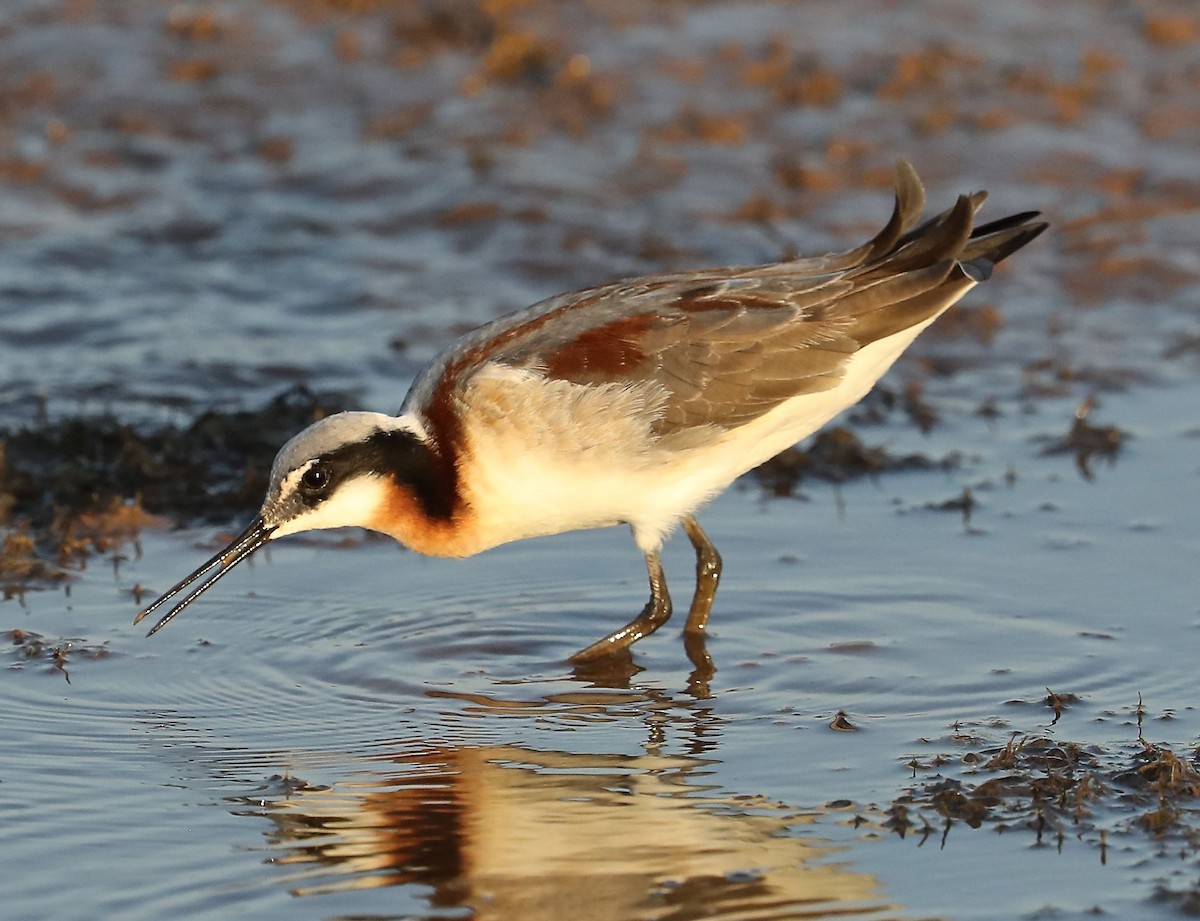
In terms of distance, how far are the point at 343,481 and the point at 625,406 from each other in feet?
3.74

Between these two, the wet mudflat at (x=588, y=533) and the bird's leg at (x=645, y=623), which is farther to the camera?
the bird's leg at (x=645, y=623)

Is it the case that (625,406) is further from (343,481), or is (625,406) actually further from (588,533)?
(588,533)

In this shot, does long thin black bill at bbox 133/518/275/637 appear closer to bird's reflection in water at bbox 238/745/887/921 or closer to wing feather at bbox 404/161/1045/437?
wing feather at bbox 404/161/1045/437

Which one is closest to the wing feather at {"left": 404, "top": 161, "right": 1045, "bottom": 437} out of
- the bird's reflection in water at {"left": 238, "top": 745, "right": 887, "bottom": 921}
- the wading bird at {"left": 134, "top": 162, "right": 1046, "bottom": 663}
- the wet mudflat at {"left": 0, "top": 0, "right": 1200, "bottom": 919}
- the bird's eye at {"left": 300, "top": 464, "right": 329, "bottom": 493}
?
the wading bird at {"left": 134, "top": 162, "right": 1046, "bottom": 663}

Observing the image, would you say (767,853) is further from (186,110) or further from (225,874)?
(186,110)

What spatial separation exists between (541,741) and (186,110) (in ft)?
30.6

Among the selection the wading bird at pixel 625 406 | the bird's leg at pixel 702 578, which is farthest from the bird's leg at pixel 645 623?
the bird's leg at pixel 702 578

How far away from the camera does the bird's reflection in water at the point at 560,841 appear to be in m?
5.76

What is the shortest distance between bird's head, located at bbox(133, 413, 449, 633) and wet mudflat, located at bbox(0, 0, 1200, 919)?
1.61ft

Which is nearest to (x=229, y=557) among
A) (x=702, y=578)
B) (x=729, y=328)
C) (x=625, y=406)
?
(x=625, y=406)

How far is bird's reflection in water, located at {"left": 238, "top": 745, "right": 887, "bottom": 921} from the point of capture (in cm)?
576

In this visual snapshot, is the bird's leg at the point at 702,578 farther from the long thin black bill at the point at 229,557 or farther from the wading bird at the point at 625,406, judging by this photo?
the long thin black bill at the point at 229,557

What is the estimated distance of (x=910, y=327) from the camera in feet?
26.6

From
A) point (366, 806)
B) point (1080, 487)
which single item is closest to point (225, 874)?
point (366, 806)
